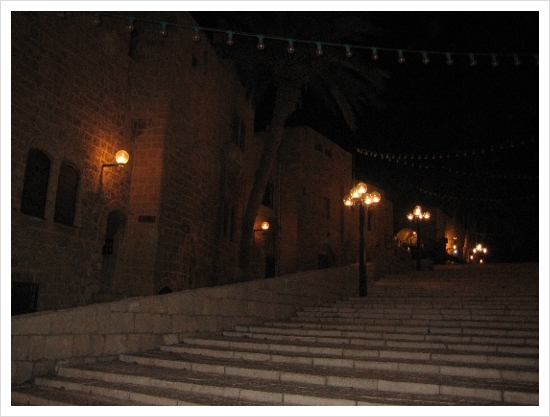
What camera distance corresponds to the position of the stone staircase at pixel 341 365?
5.42 meters

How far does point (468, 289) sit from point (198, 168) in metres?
9.68

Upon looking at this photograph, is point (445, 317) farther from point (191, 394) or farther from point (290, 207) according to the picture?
point (290, 207)

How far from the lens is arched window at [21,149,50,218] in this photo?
35.7 feet

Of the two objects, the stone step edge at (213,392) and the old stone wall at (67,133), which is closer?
the stone step edge at (213,392)

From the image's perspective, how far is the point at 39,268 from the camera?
11133mm

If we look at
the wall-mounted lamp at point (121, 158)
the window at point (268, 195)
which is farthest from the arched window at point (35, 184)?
the window at point (268, 195)

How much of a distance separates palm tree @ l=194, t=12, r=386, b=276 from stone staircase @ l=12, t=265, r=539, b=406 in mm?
7781

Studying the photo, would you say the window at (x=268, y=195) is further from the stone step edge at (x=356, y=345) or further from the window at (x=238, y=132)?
the stone step edge at (x=356, y=345)

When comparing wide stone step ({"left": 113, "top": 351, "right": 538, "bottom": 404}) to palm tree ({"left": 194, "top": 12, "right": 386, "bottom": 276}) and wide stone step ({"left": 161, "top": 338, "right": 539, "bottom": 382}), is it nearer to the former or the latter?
wide stone step ({"left": 161, "top": 338, "right": 539, "bottom": 382})

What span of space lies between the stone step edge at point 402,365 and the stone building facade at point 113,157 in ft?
19.3

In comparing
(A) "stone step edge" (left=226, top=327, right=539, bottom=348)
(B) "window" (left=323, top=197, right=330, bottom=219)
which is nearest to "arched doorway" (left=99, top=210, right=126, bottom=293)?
(A) "stone step edge" (left=226, top=327, right=539, bottom=348)

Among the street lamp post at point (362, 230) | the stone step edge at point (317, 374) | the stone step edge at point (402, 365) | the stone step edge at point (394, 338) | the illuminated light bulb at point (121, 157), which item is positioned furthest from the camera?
the street lamp post at point (362, 230)

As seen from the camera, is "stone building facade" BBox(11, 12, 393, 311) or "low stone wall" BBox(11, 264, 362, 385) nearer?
"low stone wall" BBox(11, 264, 362, 385)

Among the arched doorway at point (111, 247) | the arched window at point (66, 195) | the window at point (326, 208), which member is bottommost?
the arched doorway at point (111, 247)
